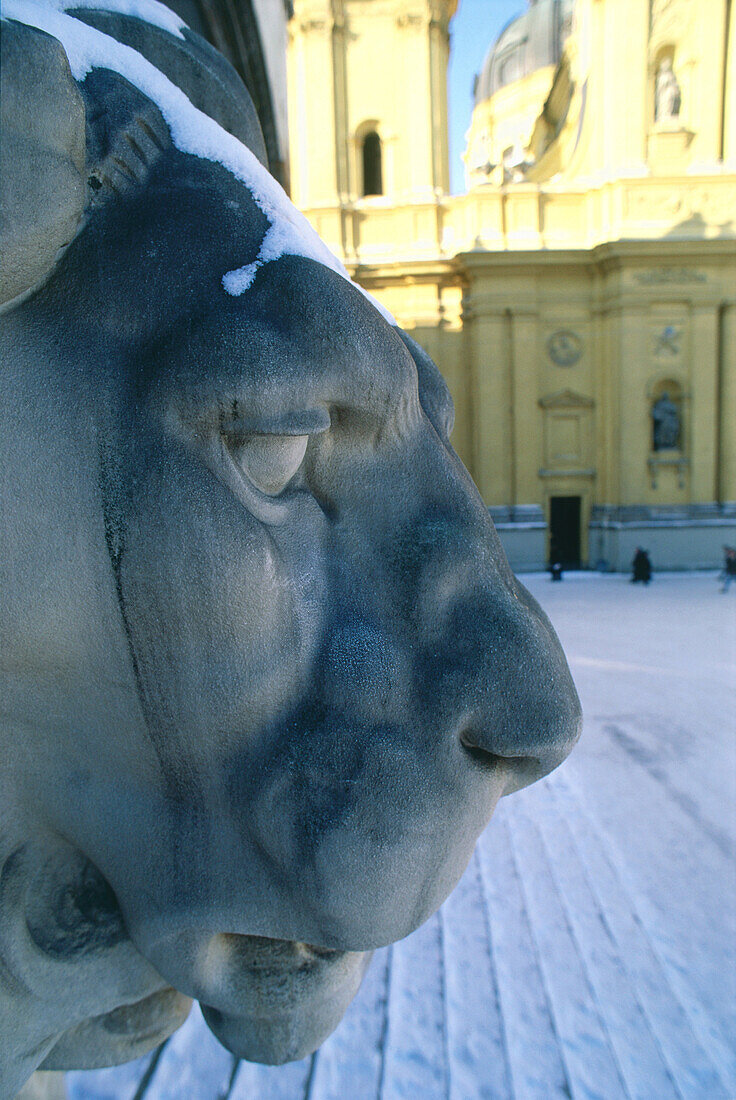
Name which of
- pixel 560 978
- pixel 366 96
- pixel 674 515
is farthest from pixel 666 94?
pixel 560 978

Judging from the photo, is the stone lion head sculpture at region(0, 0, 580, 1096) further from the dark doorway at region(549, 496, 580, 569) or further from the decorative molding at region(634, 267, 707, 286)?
the decorative molding at region(634, 267, 707, 286)

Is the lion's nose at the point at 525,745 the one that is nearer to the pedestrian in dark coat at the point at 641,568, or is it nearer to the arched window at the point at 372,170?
the pedestrian in dark coat at the point at 641,568

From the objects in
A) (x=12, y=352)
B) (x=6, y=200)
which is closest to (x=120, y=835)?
(x=12, y=352)

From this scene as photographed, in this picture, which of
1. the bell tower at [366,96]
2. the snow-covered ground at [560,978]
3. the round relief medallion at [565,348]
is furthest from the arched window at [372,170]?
the snow-covered ground at [560,978]

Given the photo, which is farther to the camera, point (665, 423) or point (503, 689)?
point (665, 423)

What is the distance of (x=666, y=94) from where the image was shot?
49.2ft

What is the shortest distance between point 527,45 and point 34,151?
101 feet

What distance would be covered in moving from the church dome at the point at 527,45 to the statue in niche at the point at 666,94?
38.9 ft

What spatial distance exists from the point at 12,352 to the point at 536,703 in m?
0.62

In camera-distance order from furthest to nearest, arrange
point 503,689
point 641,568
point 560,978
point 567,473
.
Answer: point 567,473 < point 641,568 < point 560,978 < point 503,689

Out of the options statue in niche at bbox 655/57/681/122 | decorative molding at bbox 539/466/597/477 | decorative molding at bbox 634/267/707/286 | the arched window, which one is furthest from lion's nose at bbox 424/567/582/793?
the arched window

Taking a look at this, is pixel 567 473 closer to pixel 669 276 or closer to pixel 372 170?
pixel 669 276

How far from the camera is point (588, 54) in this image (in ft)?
51.4

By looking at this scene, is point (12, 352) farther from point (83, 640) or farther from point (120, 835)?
point (120, 835)
